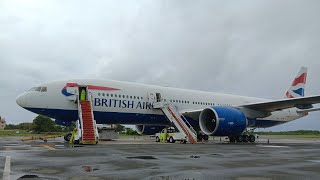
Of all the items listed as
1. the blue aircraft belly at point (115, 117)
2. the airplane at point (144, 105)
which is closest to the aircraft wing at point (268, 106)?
the airplane at point (144, 105)

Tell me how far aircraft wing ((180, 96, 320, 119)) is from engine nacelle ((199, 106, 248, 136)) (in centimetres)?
152

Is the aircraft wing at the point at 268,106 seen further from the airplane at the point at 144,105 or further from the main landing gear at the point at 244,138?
the main landing gear at the point at 244,138

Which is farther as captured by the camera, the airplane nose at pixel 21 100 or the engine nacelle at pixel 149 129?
the engine nacelle at pixel 149 129

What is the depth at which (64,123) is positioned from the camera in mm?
22484

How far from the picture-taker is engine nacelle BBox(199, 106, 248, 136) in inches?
909

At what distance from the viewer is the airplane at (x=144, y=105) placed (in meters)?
21.2

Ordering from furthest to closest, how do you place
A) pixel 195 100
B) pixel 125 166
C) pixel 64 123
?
pixel 195 100
pixel 64 123
pixel 125 166

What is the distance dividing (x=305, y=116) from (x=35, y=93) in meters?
26.7

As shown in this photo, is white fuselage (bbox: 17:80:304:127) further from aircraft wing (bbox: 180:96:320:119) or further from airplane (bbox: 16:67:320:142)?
aircraft wing (bbox: 180:96:320:119)

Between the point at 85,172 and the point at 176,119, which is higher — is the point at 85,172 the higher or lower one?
the lower one

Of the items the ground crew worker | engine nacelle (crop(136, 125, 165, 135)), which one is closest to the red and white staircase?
the ground crew worker

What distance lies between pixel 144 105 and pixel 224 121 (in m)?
5.88

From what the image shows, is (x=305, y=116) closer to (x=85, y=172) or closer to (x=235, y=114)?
(x=235, y=114)

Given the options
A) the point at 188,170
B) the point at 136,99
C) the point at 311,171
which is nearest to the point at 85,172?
the point at 188,170
